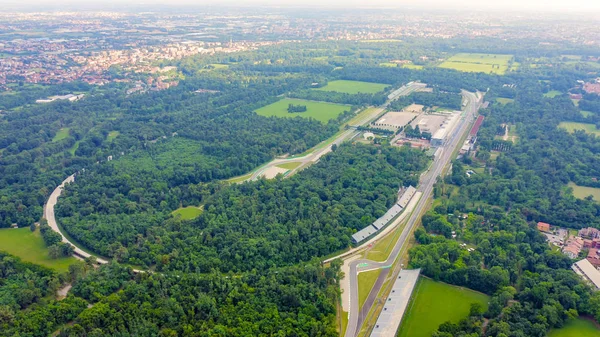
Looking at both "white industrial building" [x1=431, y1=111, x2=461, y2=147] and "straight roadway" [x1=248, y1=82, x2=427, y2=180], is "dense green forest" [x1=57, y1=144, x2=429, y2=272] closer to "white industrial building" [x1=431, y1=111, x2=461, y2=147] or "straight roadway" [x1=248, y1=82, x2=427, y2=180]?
"straight roadway" [x1=248, y1=82, x2=427, y2=180]

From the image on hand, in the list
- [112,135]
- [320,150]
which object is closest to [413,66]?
[320,150]

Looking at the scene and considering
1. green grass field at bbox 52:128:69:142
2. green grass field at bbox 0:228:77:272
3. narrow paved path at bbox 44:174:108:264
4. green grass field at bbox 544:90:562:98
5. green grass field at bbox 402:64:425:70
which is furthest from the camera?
green grass field at bbox 402:64:425:70

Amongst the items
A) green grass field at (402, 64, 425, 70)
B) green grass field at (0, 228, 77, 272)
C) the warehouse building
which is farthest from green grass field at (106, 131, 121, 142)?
green grass field at (402, 64, 425, 70)

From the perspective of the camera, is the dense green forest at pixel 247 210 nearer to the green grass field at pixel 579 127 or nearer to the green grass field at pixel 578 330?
the green grass field at pixel 578 330

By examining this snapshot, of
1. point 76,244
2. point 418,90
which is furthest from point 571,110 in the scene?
point 76,244

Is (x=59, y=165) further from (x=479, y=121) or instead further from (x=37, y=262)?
(x=479, y=121)

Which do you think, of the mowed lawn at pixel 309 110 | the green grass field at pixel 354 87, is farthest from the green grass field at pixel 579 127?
the green grass field at pixel 354 87

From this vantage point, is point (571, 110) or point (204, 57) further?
point (204, 57)

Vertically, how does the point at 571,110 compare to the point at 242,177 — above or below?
above
